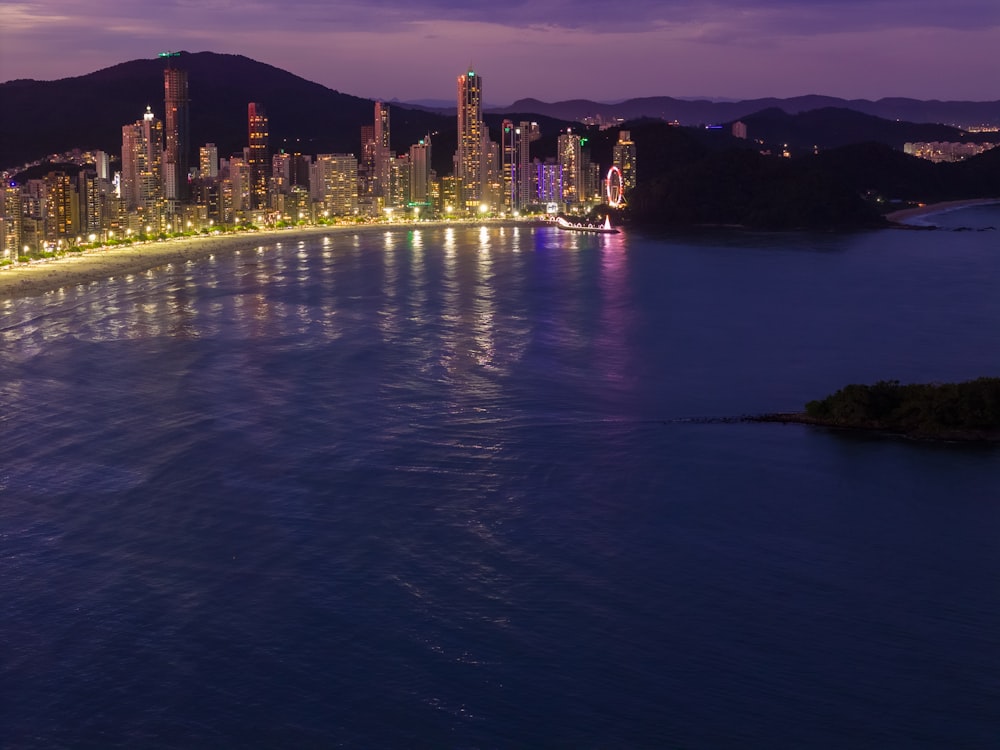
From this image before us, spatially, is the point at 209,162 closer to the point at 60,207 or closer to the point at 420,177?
the point at 420,177

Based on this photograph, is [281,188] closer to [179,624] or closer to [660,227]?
[660,227]

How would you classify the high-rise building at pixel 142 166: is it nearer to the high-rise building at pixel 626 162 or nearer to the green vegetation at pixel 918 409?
the high-rise building at pixel 626 162

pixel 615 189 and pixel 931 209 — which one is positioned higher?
pixel 615 189

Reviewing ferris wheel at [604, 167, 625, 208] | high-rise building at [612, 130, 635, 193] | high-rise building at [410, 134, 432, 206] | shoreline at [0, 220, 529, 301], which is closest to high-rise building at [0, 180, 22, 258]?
shoreline at [0, 220, 529, 301]

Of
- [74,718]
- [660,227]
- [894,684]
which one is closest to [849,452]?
[894,684]

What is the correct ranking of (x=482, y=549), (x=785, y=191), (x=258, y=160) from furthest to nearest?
(x=258, y=160)
(x=785, y=191)
(x=482, y=549)

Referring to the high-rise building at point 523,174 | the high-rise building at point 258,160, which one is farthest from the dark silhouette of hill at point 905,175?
the high-rise building at point 258,160

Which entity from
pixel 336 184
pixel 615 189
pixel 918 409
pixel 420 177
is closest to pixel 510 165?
pixel 420 177
